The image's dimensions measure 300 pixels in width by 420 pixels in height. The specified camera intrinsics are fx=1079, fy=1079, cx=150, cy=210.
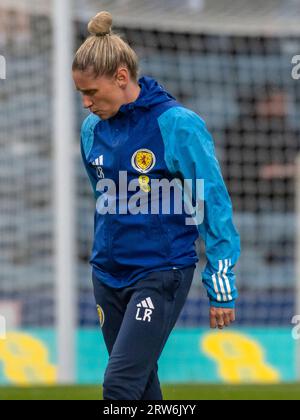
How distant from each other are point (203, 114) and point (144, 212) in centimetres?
485

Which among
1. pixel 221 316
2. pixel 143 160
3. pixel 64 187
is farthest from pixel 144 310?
pixel 64 187

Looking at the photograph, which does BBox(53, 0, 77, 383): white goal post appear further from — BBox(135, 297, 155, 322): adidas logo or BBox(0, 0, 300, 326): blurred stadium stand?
BBox(135, 297, 155, 322): adidas logo

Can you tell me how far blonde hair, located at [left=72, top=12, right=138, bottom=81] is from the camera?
3.28 m

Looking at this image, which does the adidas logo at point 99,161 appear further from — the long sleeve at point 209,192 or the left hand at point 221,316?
the left hand at point 221,316

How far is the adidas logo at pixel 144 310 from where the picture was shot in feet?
10.6

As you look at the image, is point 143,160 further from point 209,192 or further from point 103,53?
point 103,53

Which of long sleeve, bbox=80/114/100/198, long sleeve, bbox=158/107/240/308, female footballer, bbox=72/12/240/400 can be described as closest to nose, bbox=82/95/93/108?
female footballer, bbox=72/12/240/400

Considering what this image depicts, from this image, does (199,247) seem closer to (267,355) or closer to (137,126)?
(267,355)

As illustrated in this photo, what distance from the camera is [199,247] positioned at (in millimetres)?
7855

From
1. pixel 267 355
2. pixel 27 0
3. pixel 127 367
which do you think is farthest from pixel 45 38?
pixel 127 367

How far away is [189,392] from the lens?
19.1 ft

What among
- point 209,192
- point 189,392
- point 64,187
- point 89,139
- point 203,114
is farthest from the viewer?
point 203,114

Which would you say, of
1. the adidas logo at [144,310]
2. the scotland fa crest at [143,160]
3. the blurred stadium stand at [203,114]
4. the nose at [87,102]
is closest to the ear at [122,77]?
the nose at [87,102]

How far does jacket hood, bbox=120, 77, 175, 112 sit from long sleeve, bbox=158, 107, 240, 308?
0.09m
